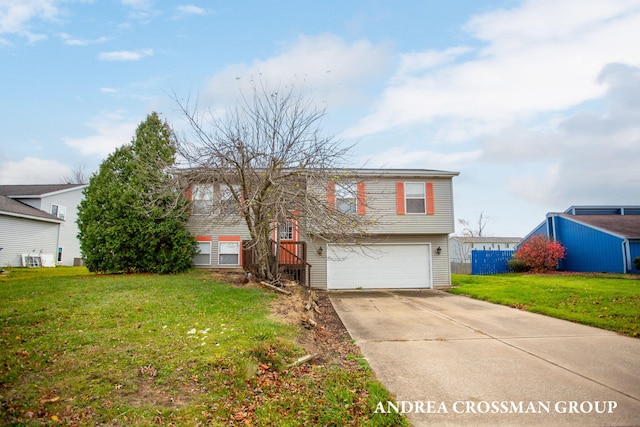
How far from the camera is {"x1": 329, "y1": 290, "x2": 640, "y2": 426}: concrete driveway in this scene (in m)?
3.74

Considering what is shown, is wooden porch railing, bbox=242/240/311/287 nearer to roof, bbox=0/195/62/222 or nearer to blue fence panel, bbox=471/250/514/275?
blue fence panel, bbox=471/250/514/275

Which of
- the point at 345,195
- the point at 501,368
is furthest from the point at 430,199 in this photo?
the point at 501,368

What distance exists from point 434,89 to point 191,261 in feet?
37.8

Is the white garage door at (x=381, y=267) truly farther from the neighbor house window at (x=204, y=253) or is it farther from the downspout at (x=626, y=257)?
the downspout at (x=626, y=257)

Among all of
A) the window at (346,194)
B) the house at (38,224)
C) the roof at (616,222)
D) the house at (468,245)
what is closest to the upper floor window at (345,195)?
the window at (346,194)

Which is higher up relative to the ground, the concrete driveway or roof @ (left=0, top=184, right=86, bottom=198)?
roof @ (left=0, top=184, right=86, bottom=198)

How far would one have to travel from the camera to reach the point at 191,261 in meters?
15.0

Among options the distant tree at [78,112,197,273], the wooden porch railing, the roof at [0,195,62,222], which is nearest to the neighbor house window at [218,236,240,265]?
the distant tree at [78,112,197,273]

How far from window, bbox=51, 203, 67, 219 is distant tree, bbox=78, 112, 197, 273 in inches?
538

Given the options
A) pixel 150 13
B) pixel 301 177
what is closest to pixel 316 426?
pixel 301 177

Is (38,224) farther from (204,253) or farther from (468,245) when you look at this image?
(468,245)

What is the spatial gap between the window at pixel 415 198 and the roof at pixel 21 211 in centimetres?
2127

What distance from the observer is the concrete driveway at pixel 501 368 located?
3.74 metres

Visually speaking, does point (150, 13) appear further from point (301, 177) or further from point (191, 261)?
point (191, 261)
